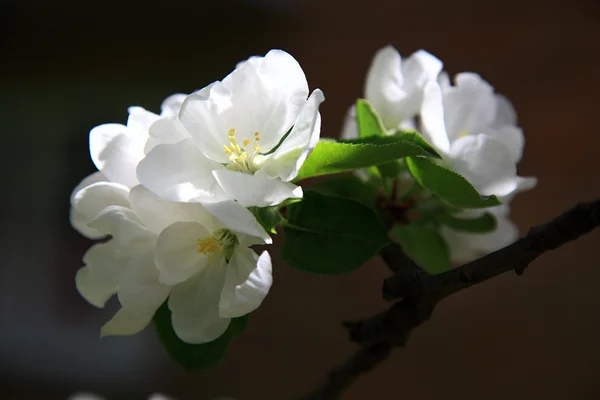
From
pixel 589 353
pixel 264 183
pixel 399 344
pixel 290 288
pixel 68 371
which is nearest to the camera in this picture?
pixel 264 183

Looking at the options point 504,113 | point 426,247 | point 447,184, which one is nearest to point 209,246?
point 447,184

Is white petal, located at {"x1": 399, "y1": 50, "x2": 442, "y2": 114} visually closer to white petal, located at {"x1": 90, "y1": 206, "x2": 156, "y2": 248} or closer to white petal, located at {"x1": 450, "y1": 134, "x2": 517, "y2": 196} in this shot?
white petal, located at {"x1": 450, "y1": 134, "x2": 517, "y2": 196}

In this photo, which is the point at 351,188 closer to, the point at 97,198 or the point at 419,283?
the point at 419,283

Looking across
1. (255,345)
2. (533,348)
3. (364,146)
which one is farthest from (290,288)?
(364,146)

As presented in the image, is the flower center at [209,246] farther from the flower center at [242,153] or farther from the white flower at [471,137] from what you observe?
the white flower at [471,137]

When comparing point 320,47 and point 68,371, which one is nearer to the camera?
point 320,47

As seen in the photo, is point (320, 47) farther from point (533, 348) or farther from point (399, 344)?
point (399, 344)
